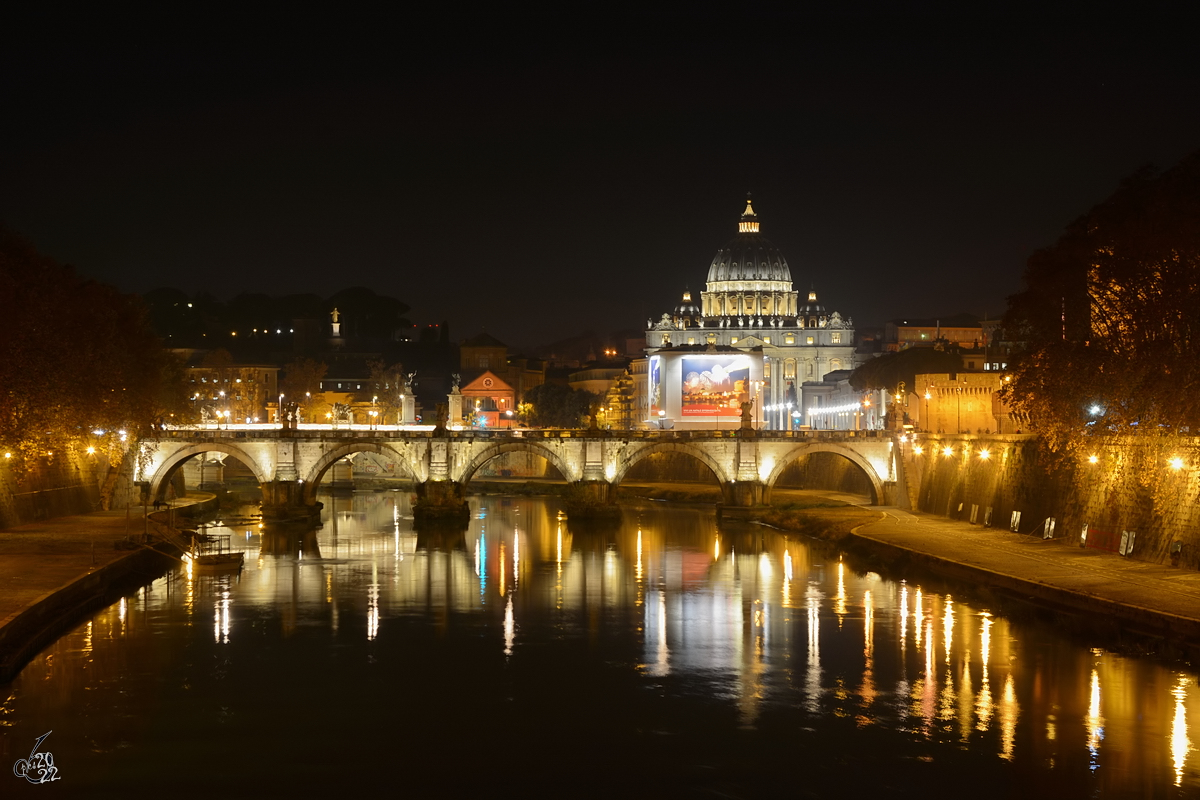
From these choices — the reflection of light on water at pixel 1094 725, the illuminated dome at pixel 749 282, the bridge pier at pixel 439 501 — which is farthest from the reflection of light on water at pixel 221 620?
the illuminated dome at pixel 749 282

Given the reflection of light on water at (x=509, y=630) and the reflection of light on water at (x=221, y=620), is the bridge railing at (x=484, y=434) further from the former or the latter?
the reflection of light on water at (x=509, y=630)

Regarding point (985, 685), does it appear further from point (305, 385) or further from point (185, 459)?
point (305, 385)

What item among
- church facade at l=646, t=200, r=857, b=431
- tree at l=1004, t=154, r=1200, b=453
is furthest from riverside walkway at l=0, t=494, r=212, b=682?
church facade at l=646, t=200, r=857, b=431

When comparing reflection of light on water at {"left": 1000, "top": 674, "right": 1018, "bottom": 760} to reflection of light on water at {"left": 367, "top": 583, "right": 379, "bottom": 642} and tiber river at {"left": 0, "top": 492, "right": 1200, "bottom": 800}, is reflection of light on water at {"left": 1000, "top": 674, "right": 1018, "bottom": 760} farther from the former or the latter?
reflection of light on water at {"left": 367, "top": 583, "right": 379, "bottom": 642}

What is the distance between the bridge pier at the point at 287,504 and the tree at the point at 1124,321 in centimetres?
3196

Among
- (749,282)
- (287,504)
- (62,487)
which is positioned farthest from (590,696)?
(749,282)

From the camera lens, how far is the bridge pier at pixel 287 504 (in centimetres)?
5969

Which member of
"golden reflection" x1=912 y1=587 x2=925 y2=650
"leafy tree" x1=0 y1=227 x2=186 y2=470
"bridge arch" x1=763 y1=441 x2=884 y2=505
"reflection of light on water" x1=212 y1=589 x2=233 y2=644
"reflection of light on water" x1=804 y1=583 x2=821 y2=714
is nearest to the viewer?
"reflection of light on water" x1=804 y1=583 x2=821 y2=714

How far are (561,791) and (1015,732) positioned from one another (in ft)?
24.5

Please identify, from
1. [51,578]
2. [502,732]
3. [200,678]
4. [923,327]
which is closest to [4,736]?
[200,678]

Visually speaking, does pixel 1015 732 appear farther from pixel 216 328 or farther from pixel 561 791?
pixel 216 328

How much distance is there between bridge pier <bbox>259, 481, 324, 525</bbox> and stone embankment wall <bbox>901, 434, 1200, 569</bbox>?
25.1 meters

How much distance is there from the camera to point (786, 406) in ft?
470

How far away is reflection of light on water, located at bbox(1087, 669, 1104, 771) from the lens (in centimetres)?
2181
